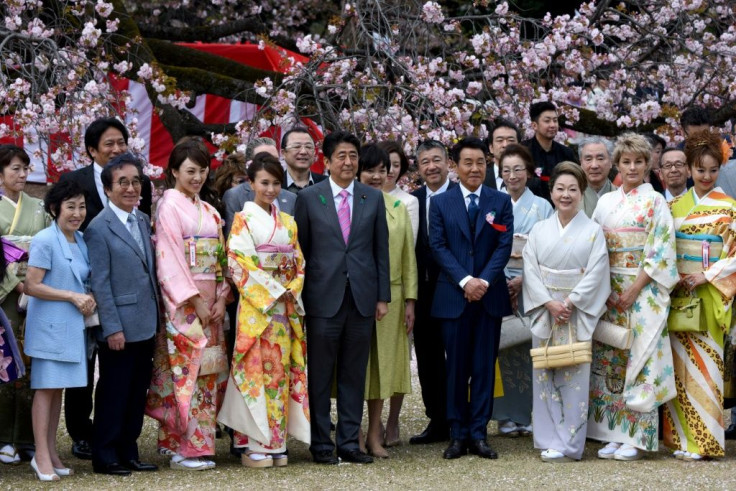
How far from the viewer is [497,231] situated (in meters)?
5.96

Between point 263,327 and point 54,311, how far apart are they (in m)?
1.05

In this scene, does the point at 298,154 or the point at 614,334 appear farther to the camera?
the point at 298,154

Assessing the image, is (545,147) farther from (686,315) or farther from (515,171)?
(686,315)

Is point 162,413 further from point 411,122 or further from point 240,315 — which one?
point 411,122

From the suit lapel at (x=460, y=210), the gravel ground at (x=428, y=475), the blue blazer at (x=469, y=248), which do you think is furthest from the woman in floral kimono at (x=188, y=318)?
the suit lapel at (x=460, y=210)

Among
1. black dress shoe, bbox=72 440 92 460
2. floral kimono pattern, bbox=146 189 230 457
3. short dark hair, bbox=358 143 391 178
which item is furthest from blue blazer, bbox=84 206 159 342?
short dark hair, bbox=358 143 391 178

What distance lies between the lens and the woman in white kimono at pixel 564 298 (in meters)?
5.70

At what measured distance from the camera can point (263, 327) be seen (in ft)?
17.8

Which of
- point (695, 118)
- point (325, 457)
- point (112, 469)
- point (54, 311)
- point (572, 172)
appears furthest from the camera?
point (695, 118)

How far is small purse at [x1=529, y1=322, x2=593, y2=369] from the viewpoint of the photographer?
5641mm

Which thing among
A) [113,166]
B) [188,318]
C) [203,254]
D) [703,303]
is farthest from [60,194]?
[703,303]

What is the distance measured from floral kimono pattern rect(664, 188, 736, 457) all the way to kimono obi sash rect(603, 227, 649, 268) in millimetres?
249

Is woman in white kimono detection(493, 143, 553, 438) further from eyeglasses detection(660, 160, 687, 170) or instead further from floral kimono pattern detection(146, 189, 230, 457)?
floral kimono pattern detection(146, 189, 230, 457)

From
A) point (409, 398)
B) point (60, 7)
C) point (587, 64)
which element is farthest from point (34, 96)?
point (587, 64)
